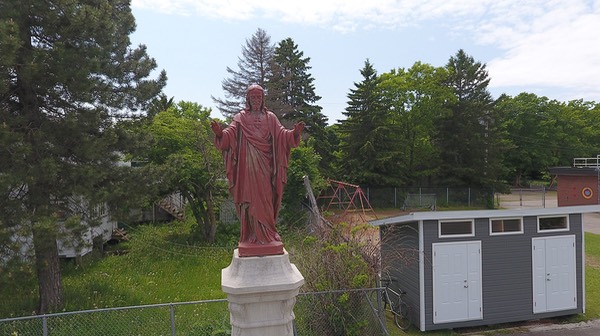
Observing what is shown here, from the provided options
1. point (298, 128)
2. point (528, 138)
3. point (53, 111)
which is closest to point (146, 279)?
point (53, 111)

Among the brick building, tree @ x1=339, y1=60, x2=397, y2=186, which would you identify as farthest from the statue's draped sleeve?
the brick building

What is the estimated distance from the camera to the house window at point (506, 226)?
30.3 ft

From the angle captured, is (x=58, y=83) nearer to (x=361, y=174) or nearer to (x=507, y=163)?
(x=361, y=174)

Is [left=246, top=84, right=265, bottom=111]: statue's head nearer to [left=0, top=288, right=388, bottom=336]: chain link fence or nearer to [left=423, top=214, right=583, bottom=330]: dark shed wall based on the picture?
[left=0, top=288, right=388, bottom=336]: chain link fence

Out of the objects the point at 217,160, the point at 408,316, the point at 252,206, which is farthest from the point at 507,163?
the point at 252,206

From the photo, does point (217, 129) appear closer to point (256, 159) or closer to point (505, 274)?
point (256, 159)

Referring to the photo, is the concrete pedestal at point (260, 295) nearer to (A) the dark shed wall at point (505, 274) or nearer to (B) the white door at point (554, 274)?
(A) the dark shed wall at point (505, 274)

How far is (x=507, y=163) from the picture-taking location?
142ft

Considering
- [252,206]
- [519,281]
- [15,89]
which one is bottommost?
[519,281]

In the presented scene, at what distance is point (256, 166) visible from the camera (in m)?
4.33

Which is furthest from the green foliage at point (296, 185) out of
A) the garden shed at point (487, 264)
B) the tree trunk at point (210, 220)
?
the garden shed at point (487, 264)

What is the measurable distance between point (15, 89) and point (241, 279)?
833 cm

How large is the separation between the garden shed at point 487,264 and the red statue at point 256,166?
5058 millimetres

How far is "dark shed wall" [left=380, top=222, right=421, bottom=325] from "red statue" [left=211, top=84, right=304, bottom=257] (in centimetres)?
513
